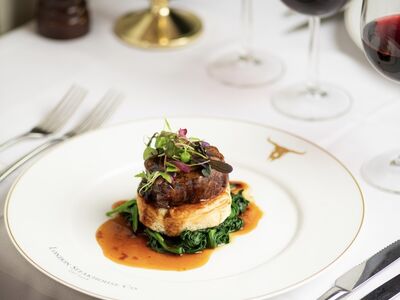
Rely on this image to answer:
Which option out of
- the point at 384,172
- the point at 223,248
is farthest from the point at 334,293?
the point at 384,172

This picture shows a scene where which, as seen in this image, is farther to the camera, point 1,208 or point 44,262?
point 1,208

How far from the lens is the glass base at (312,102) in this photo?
1.92 meters

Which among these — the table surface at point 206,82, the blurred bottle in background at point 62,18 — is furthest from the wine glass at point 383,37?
the blurred bottle in background at point 62,18

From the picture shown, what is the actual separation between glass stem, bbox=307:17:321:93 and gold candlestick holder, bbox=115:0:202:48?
41 cm

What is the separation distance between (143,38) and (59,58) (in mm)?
239

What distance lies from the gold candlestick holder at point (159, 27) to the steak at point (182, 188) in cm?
86

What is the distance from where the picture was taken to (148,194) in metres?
1.44

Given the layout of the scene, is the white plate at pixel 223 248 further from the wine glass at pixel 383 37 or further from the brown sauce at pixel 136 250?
the wine glass at pixel 383 37

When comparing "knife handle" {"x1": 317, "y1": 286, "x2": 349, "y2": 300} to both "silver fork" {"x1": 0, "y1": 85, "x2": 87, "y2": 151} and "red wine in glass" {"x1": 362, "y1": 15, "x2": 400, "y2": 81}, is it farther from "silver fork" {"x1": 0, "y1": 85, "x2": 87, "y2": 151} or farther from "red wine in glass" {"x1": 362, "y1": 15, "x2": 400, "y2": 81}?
"silver fork" {"x1": 0, "y1": 85, "x2": 87, "y2": 151}

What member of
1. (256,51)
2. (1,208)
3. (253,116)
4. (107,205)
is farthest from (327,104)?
(1,208)

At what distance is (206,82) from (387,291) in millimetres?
895

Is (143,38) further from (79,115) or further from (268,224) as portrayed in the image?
(268,224)

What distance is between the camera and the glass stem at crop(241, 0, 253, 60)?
2.15 meters

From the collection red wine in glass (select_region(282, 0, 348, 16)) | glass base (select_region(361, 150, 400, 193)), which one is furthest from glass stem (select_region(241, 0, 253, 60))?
glass base (select_region(361, 150, 400, 193))
